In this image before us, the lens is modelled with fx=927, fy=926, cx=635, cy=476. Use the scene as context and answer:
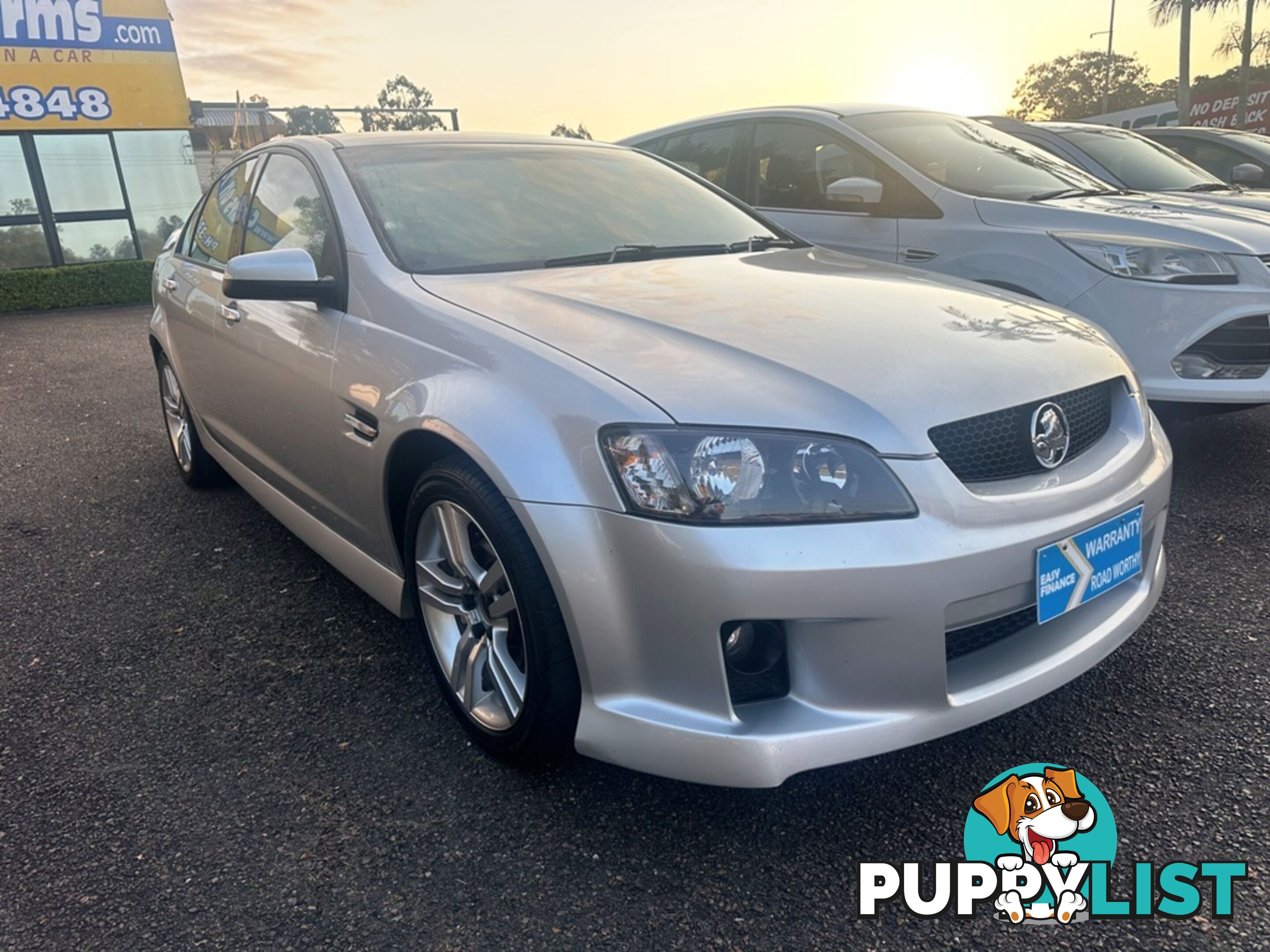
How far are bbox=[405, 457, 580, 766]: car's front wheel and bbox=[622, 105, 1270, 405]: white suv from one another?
3.01 metres

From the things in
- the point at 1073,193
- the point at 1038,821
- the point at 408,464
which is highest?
the point at 1073,193

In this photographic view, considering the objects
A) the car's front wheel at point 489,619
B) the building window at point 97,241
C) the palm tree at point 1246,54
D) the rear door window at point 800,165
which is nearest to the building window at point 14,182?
the building window at point 97,241

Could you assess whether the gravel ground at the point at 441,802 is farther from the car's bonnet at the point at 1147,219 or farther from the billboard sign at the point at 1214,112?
the billboard sign at the point at 1214,112

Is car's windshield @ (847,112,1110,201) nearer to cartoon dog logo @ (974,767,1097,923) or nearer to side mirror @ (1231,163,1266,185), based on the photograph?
side mirror @ (1231,163,1266,185)

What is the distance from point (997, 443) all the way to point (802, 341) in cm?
46

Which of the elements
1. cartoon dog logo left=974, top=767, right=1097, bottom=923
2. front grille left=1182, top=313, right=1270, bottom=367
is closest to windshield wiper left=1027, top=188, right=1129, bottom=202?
front grille left=1182, top=313, right=1270, bottom=367

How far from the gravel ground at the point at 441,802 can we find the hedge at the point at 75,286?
43.4 feet

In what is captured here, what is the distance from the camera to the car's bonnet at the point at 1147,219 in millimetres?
3838

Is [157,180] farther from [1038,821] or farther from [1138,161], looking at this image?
[1038,821]

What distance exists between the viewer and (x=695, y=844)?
1.90m

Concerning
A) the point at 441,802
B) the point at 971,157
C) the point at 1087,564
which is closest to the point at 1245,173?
the point at 971,157

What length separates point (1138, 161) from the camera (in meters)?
6.23

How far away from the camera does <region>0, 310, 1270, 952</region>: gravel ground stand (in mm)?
1722

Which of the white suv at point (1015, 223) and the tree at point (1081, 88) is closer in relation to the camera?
the white suv at point (1015, 223)
